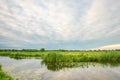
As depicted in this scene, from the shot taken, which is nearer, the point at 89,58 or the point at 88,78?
the point at 88,78

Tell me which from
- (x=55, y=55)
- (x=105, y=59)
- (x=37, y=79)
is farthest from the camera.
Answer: (x=105, y=59)

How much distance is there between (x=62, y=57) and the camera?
35219mm

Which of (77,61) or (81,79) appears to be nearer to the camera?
(81,79)

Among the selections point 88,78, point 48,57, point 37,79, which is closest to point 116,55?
point 48,57

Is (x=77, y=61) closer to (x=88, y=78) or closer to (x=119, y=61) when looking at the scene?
(x=119, y=61)

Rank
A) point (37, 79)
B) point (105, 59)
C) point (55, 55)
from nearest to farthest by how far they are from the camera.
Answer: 1. point (37, 79)
2. point (55, 55)
3. point (105, 59)

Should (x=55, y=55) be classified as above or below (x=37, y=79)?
above

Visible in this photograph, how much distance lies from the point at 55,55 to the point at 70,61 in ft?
10.9

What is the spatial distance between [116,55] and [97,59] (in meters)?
4.31

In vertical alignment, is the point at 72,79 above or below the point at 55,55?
below

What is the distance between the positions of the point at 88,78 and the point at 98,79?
1.22 metres

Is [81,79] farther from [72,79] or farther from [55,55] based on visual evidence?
[55,55]

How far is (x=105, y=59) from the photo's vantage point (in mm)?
37188

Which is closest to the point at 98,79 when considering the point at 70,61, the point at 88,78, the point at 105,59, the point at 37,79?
the point at 88,78
